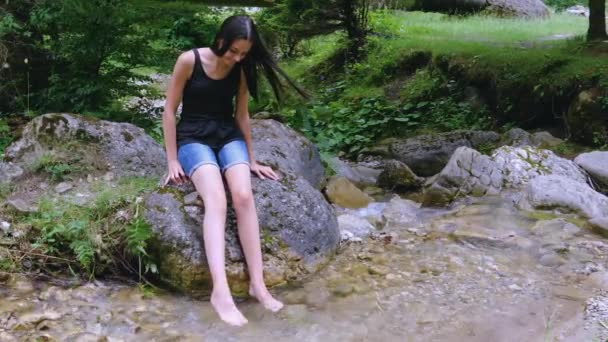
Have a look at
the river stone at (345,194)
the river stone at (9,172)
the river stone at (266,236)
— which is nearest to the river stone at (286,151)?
the river stone at (345,194)

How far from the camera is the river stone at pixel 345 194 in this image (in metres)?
5.31

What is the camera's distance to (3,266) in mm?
3459

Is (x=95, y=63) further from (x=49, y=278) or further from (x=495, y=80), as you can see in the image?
(x=495, y=80)

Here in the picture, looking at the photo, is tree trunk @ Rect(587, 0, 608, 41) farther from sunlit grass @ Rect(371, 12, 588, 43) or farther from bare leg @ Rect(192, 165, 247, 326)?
bare leg @ Rect(192, 165, 247, 326)

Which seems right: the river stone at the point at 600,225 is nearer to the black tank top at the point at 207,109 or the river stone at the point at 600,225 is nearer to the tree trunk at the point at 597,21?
the black tank top at the point at 207,109

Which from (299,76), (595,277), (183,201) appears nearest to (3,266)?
(183,201)

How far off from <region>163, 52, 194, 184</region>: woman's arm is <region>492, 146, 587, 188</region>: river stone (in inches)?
129

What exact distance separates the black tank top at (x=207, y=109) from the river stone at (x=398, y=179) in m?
2.46

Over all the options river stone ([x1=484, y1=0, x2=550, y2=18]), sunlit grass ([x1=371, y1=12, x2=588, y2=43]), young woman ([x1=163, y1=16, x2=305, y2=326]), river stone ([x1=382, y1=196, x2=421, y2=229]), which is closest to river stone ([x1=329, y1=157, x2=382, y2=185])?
river stone ([x1=382, y1=196, x2=421, y2=229])

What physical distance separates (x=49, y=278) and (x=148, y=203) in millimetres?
674

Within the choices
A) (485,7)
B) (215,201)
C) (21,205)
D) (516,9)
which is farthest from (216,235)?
(516,9)

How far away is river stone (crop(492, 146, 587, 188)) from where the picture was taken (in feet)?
19.1

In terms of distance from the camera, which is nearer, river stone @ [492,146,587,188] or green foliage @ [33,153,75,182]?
green foliage @ [33,153,75,182]

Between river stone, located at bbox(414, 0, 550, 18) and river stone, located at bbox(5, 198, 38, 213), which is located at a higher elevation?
river stone, located at bbox(414, 0, 550, 18)
